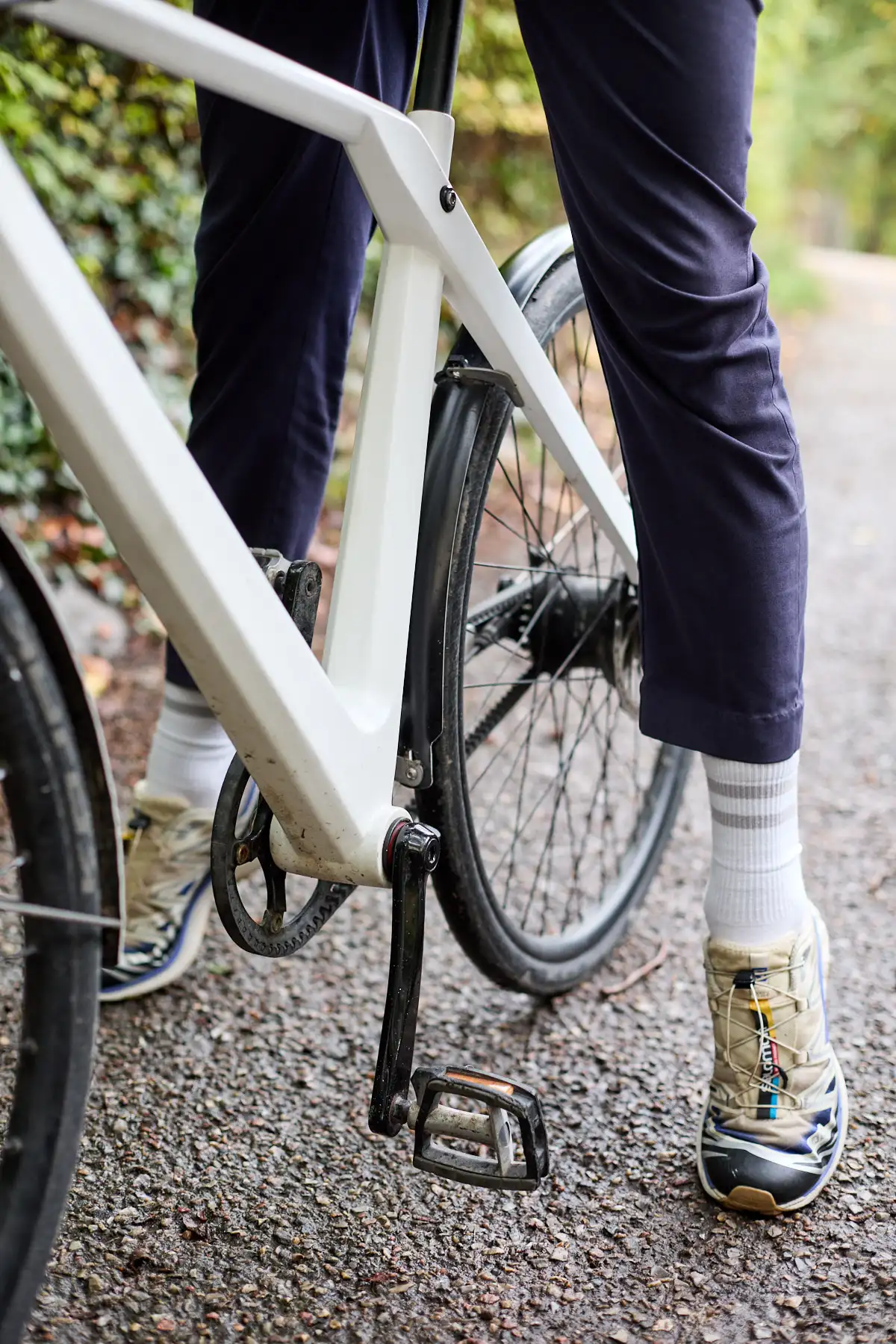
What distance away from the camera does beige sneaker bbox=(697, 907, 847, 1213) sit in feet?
4.01

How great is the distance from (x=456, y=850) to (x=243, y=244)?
25.7 inches

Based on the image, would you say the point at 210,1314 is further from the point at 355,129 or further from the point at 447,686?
the point at 355,129

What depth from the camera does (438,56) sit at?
1.11 metres

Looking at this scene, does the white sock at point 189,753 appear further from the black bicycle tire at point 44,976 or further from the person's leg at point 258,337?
the black bicycle tire at point 44,976

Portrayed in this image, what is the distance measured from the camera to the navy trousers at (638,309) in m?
1.00

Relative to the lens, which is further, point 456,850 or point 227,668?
point 456,850

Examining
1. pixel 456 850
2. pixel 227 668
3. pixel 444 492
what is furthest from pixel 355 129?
pixel 456 850

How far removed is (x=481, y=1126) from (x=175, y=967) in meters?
0.55

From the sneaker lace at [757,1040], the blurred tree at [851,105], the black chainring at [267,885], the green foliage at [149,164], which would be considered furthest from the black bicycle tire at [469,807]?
the blurred tree at [851,105]

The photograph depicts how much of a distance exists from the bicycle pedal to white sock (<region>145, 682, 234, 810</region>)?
0.50 meters

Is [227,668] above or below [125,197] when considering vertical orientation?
below

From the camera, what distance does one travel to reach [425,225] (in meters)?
1.06

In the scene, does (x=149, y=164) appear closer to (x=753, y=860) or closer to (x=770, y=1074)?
(x=753, y=860)

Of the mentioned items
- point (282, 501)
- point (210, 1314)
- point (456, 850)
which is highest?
point (282, 501)
